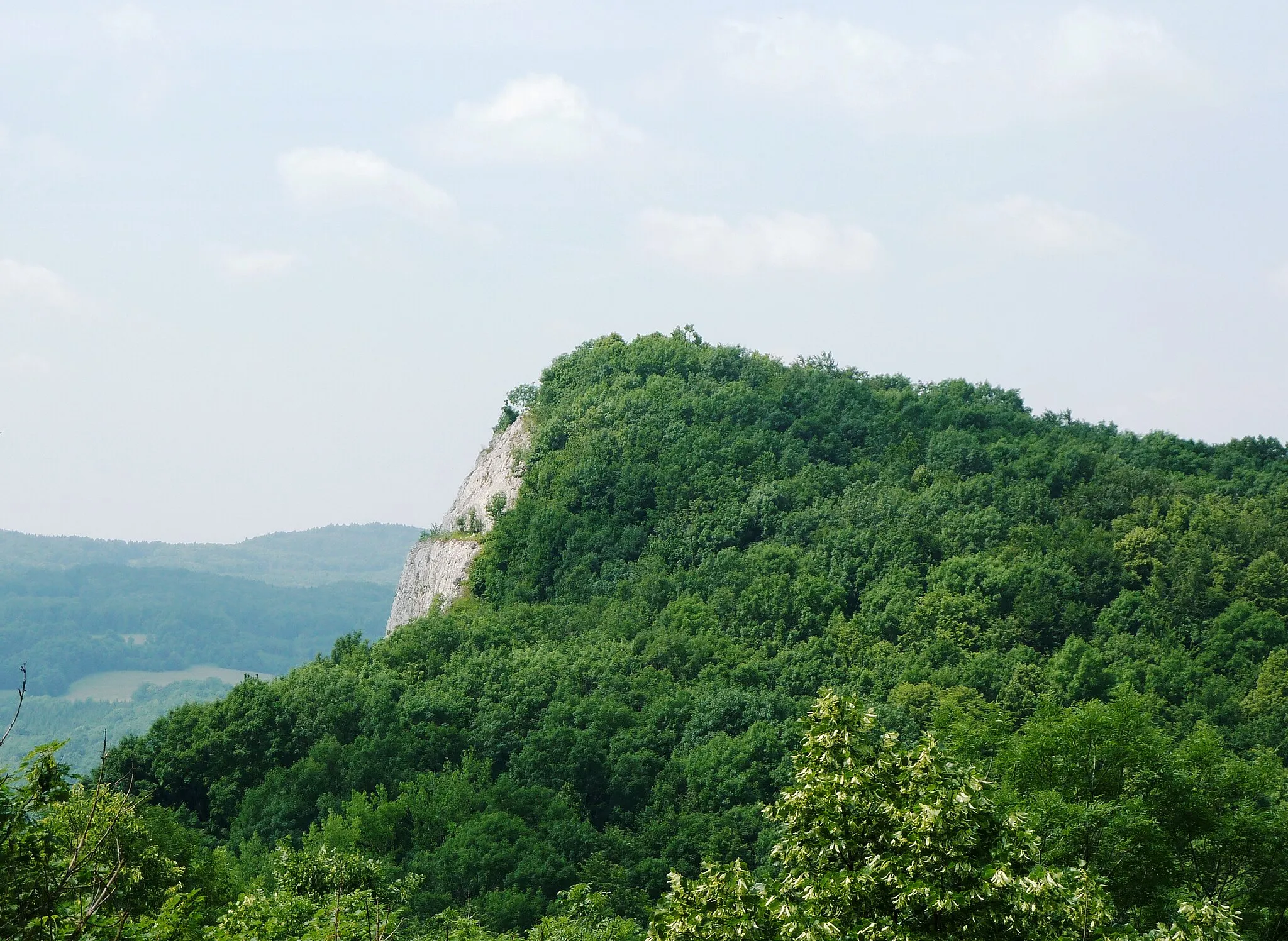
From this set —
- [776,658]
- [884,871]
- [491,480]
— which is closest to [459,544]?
[491,480]

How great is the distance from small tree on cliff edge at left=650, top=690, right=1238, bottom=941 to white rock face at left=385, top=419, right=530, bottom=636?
63705 millimetres

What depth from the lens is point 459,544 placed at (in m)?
84.5

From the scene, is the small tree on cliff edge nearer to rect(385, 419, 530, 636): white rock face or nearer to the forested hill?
the forested hill

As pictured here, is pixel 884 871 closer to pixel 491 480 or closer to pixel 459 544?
pixel 459 544

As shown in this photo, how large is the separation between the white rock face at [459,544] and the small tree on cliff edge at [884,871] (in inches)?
2508

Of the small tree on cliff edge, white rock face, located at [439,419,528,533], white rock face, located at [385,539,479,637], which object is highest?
white rock face, located at [439,419,528,533]

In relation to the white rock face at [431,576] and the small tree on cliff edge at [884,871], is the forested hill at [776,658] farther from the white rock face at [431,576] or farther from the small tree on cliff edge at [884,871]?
the small tree on cliff edge at [884,871]

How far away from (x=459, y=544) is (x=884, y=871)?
6975 centimetres

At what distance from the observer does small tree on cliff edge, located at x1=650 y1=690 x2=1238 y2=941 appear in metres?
16.0

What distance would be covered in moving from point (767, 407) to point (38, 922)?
77.9m

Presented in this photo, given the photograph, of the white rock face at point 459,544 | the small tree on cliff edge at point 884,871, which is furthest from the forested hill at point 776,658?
the small tree on cliff edge at point 884,871

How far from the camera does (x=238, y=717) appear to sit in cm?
5588

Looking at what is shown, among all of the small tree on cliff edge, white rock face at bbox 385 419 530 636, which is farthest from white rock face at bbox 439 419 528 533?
the small tree on cliff edge

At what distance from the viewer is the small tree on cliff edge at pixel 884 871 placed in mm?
15992
